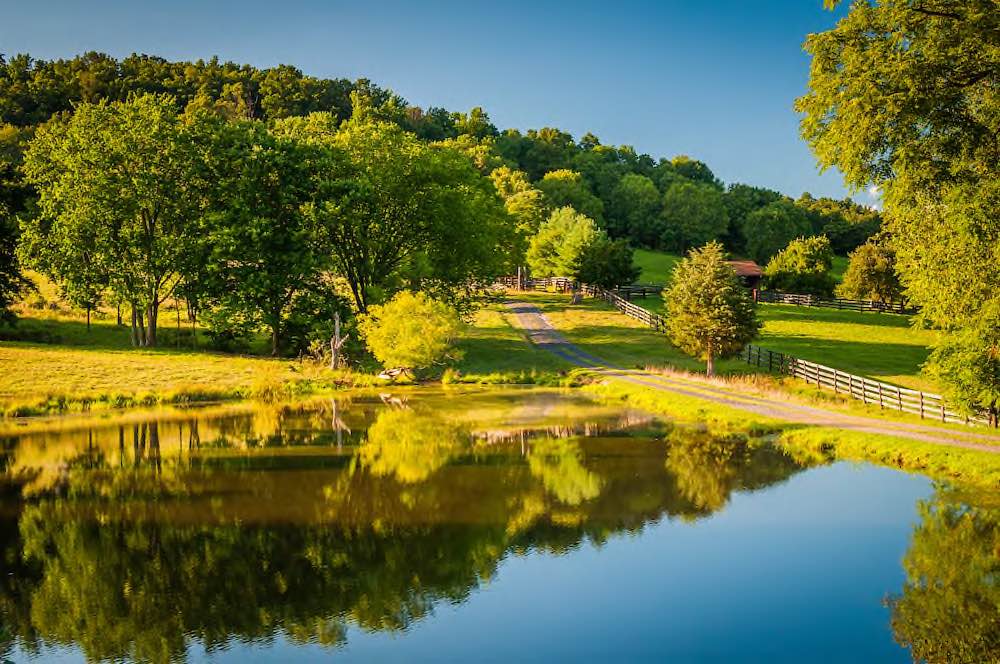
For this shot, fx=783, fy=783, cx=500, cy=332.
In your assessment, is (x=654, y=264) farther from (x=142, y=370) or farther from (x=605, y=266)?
(x=142, y=370)

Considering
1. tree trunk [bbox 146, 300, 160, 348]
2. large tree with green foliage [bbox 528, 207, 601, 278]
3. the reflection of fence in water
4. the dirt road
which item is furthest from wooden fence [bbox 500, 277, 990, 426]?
tree trunk [bbox 146, 300, 160, 348]

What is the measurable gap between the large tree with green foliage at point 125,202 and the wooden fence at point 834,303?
6928 centimetres

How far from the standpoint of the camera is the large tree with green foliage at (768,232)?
150500 mm

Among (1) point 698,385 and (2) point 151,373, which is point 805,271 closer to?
(1) point 698,385

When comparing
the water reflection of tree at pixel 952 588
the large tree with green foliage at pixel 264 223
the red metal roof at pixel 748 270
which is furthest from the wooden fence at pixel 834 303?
the water reflection of tree at pixel 952 588

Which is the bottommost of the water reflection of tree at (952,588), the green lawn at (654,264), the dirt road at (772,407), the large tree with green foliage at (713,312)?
the water reflection of tree at (952,588)

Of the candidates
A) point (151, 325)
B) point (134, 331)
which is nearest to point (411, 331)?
point (151, 325)

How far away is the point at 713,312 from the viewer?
165ft

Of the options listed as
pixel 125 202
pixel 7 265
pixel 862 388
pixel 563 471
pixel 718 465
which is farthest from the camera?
pixel 7 265

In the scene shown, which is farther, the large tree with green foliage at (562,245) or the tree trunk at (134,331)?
Result: the large tree with green foliage at (562,245)

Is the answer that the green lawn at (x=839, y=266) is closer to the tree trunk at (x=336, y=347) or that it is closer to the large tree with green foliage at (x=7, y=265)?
the tree trunk at (x=336, y=347)

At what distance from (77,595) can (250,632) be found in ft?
15.0

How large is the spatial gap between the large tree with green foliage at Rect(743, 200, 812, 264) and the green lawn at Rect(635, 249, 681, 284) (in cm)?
1558

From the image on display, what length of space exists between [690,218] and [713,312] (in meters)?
110
